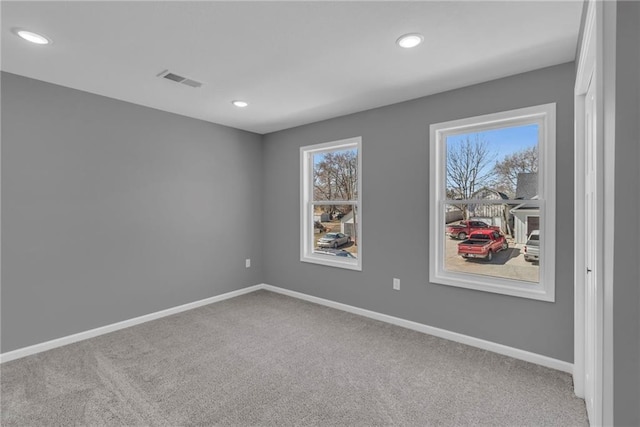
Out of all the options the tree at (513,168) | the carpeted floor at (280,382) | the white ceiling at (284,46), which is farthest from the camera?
the tree at (513,168)

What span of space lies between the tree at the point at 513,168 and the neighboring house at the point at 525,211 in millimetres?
40

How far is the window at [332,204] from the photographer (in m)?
3.94

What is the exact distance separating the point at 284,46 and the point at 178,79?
3.73 feet

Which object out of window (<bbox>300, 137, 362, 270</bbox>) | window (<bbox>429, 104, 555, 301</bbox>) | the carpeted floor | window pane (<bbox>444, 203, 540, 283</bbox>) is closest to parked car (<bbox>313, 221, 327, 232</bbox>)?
window (<bbox>300, 137, 362, 270</bbox>)

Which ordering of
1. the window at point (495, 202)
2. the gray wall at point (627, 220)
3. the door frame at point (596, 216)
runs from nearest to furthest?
the gray wall at point (627, 220)
the door frame at point (596, 216)
the window at point (495, 202)

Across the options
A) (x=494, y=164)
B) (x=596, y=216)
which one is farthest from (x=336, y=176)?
(x=596, y=216)

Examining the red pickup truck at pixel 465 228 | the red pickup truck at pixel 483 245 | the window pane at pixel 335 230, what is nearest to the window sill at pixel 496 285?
the red pickup truck at pixel 483 245

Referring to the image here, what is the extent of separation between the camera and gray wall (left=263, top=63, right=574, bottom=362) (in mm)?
2488

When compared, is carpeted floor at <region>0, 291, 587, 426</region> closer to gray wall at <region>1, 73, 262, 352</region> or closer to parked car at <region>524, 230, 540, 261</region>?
gray wall at <region>1, 73, 262, 352</region>

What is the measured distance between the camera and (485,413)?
1988 mm

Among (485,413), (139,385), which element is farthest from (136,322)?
(485,413)

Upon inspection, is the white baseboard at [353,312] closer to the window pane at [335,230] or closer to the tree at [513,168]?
the window pane at [335,230]

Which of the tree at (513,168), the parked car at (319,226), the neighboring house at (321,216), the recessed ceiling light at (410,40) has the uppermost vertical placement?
the recessed ceiling light at (410,40)

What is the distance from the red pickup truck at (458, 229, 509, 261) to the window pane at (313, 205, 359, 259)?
4.18 ft
